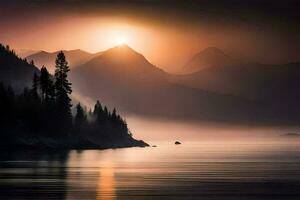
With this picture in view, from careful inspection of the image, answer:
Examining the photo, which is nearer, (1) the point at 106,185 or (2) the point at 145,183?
(1) the point at 106,185

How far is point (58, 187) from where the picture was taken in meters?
101

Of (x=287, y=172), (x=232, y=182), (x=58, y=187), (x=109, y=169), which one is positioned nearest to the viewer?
(x=58, y=187)

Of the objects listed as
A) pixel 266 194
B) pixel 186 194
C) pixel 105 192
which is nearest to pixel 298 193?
pixel 266 194

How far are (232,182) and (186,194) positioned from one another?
18.3m

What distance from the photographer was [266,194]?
91438 millimetres

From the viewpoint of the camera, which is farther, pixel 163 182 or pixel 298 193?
pixel 163 182

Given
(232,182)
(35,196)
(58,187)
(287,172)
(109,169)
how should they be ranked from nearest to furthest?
(35,196) < (58,187) < (232,182) < (287,172) < (109,169)

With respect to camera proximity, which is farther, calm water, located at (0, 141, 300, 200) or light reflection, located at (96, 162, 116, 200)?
calm water, located at (0, 141, 300, 200)

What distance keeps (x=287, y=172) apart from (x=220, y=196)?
43032mm

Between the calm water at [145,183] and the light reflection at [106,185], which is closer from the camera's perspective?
the light reflection at [106,185]

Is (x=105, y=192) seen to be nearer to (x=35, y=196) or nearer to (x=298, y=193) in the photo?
(x=35, y=196)

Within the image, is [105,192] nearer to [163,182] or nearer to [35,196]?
[35,196]

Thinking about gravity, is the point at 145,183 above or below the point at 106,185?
above

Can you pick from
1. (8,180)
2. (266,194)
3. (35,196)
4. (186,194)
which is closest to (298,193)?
(266,194)
